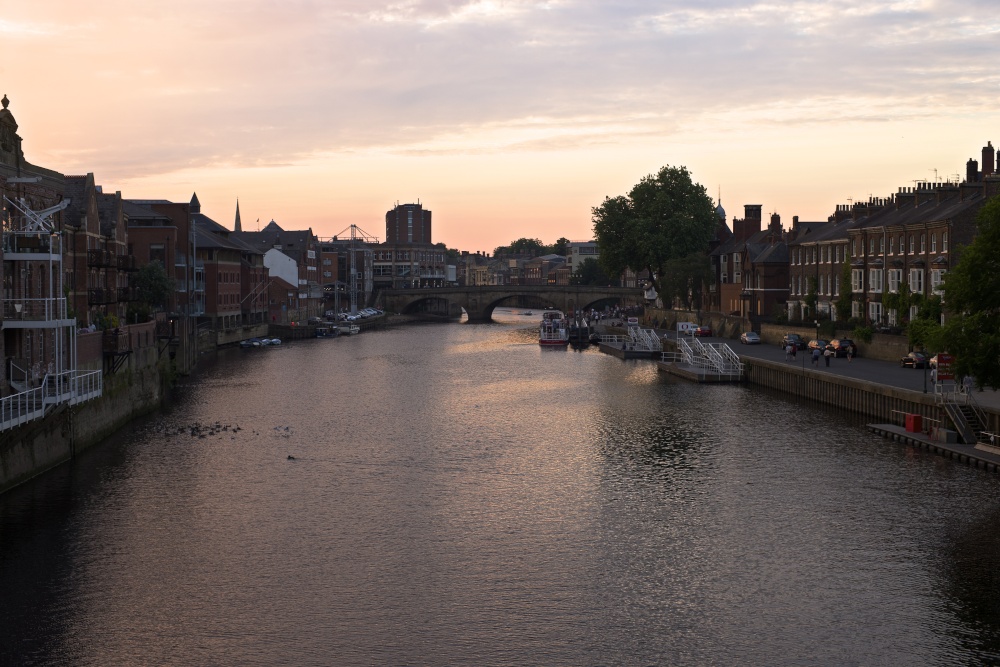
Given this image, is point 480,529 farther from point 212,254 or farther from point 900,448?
point 212,254

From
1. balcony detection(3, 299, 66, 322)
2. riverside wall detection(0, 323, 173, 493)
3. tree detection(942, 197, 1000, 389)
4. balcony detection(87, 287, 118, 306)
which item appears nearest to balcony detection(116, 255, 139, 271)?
riverside wall detection(0, 323, 173, 493)

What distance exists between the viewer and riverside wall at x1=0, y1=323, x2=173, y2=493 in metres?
47.7

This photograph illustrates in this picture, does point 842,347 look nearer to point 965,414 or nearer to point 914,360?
point 914,360

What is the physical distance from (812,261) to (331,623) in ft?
314

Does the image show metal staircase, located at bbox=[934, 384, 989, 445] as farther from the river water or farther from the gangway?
the gangway

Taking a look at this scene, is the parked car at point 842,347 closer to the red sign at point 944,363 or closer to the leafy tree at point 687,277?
the red sign at point 944,363

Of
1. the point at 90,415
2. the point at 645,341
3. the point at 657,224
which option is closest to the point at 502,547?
the point at 90,415

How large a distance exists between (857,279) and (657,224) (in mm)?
61426

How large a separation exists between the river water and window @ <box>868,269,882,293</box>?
3286 centimetres

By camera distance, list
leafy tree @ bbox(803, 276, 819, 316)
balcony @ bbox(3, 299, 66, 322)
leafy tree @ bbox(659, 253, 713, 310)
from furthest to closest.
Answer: leafy tree @ bbox(659, 253, 713, 310) → leafy tree @ bbox(803, 276, 819, 316) → balcony @ bbox(3, 299, 66, 322)

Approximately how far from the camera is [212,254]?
14238 cm

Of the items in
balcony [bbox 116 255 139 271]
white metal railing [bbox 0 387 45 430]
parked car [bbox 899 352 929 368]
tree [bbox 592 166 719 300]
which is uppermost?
tree [bbox 592 166 719 300]

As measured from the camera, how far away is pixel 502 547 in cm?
4178

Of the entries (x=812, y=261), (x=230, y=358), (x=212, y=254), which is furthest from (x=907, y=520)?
(x=212, y=254)
